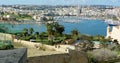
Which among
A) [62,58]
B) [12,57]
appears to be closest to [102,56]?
[62,58]

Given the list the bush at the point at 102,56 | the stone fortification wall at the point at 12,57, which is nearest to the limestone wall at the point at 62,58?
the bush at the point at 102,56

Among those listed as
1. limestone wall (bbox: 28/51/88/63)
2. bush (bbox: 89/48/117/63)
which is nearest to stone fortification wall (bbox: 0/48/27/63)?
limestone wall (bbox: 28/51/88/63)

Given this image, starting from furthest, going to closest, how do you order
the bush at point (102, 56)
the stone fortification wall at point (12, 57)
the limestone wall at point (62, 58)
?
1. the bush at point (102, 56)
2. the limestone wall at point (62, 58)
3. the stone fortification wall at point (12, 57)

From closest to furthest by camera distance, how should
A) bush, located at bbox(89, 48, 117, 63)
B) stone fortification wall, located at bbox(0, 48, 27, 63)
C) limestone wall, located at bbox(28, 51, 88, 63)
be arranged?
stone fortification wall, located at bbox(0, 48, 27, 63) < limestone wall, located at bbox(28, 51, 88, 63) < bush, located at bbox(89, 48, 117, 63)

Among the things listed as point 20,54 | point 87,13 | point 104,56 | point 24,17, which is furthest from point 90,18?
point 20,54

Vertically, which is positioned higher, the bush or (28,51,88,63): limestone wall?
(28,51,88,63): limestone wall

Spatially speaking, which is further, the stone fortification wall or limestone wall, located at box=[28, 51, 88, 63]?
limestone wall, located at box=[28, 51, 88, 63]

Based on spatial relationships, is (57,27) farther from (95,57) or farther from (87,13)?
(87,13)

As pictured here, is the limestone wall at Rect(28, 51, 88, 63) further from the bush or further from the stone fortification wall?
the stone fortification wall

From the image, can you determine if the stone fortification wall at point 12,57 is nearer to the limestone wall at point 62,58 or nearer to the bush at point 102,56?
the limestone wall at point 62,58
